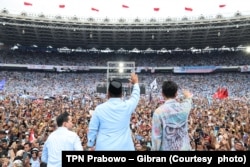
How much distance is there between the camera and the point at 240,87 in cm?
4400

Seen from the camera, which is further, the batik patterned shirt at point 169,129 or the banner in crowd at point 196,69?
the banner in crowd at point 196,69

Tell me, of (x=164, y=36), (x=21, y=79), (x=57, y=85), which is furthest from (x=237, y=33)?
(x=21, y=79)

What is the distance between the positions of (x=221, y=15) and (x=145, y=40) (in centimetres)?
1068

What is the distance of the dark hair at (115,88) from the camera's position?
3.75 m

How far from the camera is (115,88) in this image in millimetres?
3760

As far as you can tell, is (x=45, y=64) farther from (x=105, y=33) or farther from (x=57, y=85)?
(x=105, y=33)

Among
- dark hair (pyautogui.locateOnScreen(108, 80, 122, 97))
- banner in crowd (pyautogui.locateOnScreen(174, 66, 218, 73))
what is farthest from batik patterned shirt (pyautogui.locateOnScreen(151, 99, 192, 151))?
banner in crowd (pyautogui.locateOnScreen(174, 66, 218, 73))
